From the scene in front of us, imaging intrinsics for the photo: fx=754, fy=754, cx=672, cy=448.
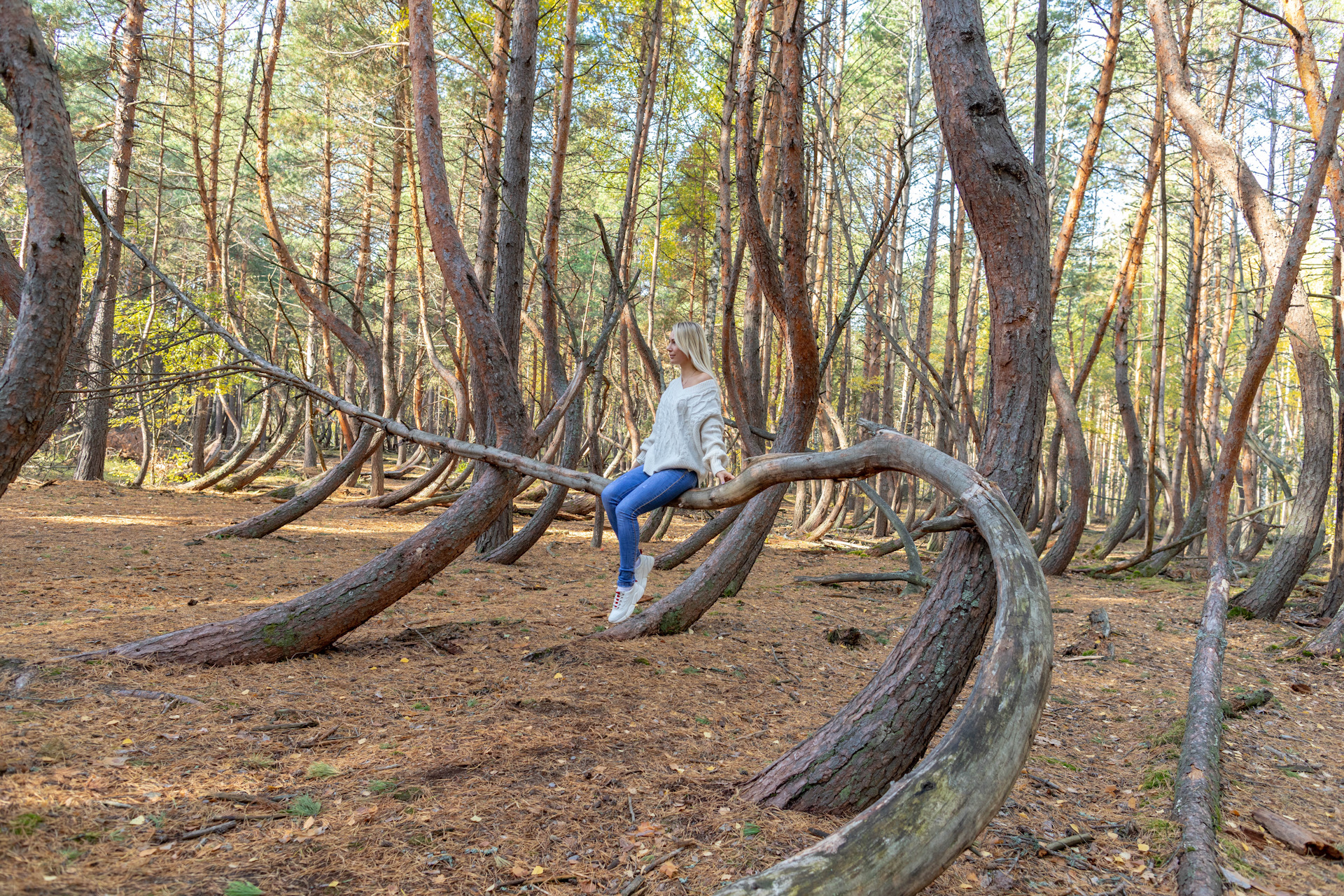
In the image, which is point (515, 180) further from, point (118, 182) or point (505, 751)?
point (118, 182)

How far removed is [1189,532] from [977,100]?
1174 centimetres

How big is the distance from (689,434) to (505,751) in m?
1.73

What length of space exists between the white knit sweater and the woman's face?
0.16m

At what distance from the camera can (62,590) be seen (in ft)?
17.1

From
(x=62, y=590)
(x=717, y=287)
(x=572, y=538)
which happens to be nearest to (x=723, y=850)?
(x=62, y=590)

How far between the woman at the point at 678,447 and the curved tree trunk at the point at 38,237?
233 centimetres

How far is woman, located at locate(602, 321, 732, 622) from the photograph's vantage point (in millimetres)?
A: 3852

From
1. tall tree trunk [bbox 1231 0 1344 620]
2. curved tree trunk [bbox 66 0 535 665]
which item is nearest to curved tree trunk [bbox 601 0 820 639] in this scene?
curved tree trunk [bbox 66 0 535 665]

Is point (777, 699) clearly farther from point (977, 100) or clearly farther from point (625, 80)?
point (625, 80)

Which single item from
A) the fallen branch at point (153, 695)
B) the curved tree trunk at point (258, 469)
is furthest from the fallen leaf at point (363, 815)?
the curved tree trunk at point (258, 469)

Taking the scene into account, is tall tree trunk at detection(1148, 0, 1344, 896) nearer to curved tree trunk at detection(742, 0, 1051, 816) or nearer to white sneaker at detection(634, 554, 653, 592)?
curved tree trunk at detection(742, 0, 1051, 816)

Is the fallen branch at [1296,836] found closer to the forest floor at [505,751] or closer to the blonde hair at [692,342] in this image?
the forest floor at [505,751]

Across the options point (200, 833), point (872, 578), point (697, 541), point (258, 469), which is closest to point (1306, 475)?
point (872, 578)

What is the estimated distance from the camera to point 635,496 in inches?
154
